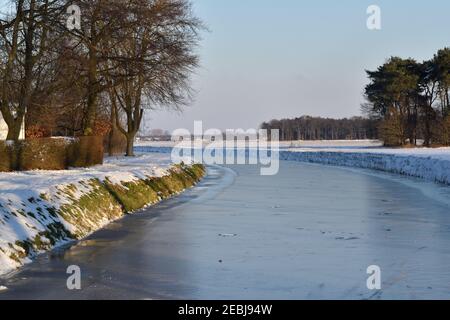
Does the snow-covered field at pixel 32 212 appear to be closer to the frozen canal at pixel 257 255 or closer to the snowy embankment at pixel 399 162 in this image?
the frozen canal at pixel 257 255

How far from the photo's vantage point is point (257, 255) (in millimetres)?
11820

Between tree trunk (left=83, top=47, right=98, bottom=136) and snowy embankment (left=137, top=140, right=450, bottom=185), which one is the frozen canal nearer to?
snowy embankment (left=137, top=140, right=450, bottom=185)

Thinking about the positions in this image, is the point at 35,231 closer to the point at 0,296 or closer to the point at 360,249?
the point at 0,296

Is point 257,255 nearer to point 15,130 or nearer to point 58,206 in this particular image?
point 58,206

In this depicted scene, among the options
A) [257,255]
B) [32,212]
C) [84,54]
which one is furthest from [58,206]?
[84,54]

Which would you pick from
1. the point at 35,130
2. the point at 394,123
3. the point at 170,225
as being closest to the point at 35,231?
the point at 170,225

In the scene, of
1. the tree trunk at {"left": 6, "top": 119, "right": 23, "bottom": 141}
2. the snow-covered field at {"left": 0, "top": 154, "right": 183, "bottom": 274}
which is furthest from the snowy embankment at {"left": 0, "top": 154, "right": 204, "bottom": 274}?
the tree trunk at {"left": 6, "top": 119, "right": 23, "bottom": 141}

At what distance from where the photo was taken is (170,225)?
1631 centimetres

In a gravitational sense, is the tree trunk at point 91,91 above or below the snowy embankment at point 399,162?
above

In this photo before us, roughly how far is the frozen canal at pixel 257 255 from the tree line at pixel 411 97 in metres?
73.1

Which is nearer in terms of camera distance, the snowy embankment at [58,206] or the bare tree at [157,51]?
the snowy embankment at [58,206]

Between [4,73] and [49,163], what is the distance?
163 inches

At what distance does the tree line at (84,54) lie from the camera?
28.7 metres

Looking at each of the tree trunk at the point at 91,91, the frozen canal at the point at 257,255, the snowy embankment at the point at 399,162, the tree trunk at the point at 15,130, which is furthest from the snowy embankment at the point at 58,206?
the snowy embankment at the point at 399,162
